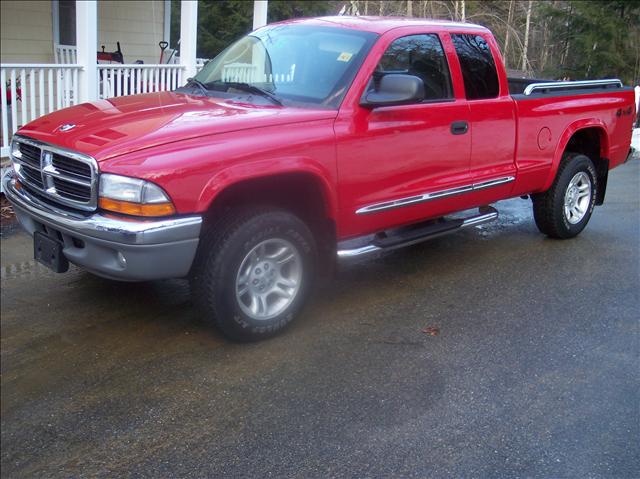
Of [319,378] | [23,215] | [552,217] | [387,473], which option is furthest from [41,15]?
[387,473]

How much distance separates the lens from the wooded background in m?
14.1

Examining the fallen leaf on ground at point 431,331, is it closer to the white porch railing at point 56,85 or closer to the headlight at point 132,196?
the headlight at point 132,196

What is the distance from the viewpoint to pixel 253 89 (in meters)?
4.87

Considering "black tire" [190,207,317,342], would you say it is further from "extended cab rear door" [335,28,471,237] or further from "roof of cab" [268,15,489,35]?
"roof of cab" [268,15,489,35]

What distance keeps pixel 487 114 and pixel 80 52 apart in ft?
17.9

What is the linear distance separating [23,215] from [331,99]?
2.18 meters

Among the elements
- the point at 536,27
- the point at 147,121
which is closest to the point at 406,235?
the point at 147,121

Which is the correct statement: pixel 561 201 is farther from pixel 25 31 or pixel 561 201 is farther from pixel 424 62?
pixel 25 31

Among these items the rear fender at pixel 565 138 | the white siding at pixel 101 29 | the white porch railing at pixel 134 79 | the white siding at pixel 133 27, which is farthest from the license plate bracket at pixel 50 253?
the white siding at pixel 133 27

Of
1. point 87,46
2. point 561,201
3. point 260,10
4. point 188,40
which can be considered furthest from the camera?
point 260,10

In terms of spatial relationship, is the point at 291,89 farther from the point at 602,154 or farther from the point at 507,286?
the point at 602,154

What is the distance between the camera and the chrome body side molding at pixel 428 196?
4.80m

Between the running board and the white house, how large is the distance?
4.61 m

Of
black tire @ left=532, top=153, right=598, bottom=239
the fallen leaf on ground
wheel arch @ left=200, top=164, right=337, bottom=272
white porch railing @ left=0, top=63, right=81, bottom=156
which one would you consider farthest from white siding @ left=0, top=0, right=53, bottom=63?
the fallen leaf on ground
